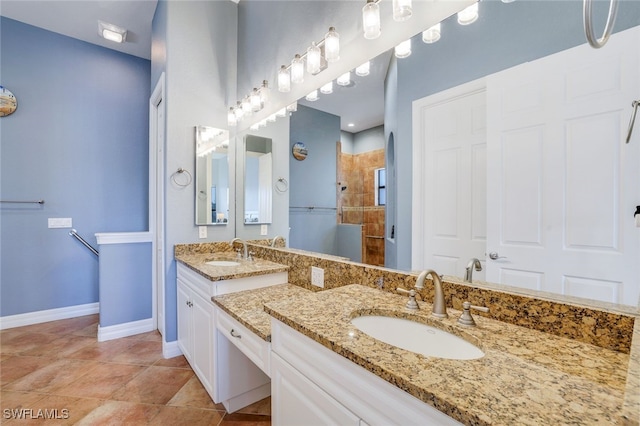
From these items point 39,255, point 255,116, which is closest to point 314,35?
point 255,116

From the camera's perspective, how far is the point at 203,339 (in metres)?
1.81

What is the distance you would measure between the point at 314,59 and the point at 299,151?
563 mm

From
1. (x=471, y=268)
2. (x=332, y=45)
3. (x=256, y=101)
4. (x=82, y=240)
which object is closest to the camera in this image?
(x=471, y=268)

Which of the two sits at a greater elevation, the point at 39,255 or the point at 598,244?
the point at 598,244

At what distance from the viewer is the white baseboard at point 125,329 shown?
2.69 metres

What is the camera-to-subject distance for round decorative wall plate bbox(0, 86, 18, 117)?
286 cm

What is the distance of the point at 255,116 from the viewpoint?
249 centimetres

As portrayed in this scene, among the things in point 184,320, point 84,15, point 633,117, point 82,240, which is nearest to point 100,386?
point 184,320

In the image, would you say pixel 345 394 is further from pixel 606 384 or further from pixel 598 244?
pixel 598 244

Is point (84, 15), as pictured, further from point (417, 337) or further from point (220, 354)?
point (417, 337)

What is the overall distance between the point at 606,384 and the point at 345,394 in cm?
58

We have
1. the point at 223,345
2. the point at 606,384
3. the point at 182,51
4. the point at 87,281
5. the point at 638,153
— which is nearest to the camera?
the point at 606,384

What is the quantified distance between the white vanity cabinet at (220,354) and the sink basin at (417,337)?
945 millimetres

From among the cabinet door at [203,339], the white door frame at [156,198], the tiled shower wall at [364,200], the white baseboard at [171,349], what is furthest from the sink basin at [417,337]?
the white door frame at [156,198]
